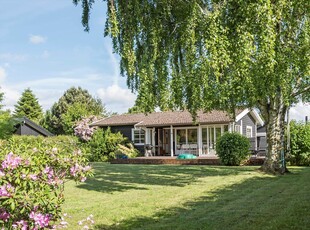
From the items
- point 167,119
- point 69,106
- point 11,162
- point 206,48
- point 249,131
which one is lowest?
point 11,162

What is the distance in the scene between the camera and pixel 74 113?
43.8 meters

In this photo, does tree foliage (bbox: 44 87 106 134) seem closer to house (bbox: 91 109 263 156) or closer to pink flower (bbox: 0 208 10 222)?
house (bbox: 91 109 263 156)

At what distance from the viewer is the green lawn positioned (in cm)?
670

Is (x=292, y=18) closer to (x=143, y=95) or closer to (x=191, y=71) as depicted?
(x=191, y=71)

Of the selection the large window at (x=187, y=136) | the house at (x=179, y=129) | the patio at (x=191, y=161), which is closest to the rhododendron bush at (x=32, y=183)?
the patio at (x=191, y=161)

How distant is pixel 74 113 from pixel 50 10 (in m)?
30.7

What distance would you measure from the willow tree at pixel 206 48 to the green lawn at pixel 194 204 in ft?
8.74

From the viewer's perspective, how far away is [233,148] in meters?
20.5

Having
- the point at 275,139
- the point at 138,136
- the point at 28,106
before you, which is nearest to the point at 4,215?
the point at 275,139

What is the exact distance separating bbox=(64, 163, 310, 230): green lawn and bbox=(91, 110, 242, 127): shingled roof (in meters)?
15.2

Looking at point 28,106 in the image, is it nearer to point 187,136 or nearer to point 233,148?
point 187,136

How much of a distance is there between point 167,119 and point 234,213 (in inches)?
955

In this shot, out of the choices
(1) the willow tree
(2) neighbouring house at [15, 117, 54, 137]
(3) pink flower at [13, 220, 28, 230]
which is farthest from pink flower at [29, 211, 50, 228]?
(2) neighbouring house at [15, 117, 54, 137]

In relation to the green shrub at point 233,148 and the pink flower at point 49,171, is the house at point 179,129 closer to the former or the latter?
the green shrub at point 233,148
